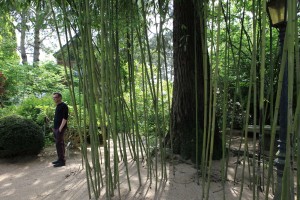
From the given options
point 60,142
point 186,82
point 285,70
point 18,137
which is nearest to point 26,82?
point 18,137

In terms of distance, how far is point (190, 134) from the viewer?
352 cm

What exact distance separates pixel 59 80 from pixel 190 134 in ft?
21.2

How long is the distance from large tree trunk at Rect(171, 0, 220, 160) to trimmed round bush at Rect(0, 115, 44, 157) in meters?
2.44

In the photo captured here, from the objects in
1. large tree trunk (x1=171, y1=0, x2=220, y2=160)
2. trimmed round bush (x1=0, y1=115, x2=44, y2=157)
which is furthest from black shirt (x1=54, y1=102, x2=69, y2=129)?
large tree trunk (x1=171, y1=0, x2=220, y2=160)

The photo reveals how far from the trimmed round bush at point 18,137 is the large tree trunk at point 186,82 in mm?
2442

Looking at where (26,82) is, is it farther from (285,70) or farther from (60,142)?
(285,70)

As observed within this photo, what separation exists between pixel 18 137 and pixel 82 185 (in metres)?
2.21

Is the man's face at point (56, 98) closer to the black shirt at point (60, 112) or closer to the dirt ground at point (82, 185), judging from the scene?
the black shirt at point (60, 112)

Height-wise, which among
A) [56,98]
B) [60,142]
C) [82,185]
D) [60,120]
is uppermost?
[56,98]

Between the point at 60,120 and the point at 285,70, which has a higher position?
the point at 285,70

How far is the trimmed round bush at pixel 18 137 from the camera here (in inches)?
175

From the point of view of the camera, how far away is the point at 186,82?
352 cm

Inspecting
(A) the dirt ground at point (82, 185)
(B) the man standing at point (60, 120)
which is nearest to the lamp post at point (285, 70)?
(A) the dirt ground at point (82, 185)

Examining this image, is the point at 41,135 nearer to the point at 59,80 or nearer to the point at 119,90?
the point at 119,90
